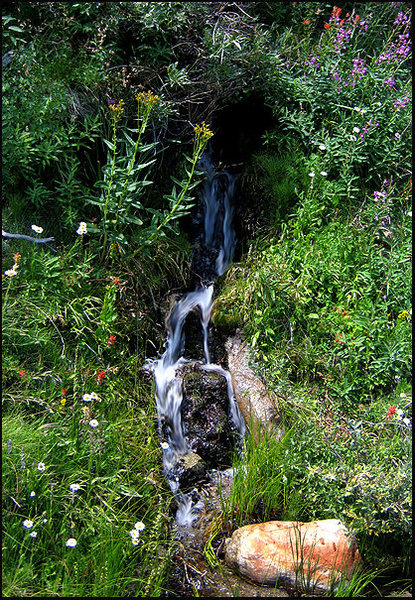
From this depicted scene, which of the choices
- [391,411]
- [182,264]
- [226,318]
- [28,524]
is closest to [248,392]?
[226,318]

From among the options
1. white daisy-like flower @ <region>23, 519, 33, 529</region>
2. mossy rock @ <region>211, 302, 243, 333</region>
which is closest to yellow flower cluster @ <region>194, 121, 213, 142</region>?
mossy rock @ <region>211, 302, 243, 333</region>

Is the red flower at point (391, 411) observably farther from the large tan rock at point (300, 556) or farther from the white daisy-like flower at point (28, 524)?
the white daisy-like flower at point (28, 524)

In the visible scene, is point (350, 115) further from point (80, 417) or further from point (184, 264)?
point (80, 417)

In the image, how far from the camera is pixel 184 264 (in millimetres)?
5012

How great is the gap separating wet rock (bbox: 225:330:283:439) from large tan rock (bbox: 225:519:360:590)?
2.39 ft

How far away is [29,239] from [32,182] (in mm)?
618

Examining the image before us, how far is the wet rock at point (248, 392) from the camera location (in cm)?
402

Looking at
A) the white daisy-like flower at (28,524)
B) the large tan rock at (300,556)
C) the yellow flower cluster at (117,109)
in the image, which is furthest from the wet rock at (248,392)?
the yellow flower cluster at (117,109)

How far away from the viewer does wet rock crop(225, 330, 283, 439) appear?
4.02 metres

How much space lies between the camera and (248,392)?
431cm

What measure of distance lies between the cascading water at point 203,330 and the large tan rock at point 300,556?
57 cm

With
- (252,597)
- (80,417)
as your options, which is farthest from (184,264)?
(252,597)

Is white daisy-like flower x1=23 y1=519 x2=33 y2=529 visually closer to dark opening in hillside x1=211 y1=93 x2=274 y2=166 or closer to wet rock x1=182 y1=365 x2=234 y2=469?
wet rock x1=182 y1=365 x2=234 y2=469

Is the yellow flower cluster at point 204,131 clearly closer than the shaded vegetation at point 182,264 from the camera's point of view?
No
